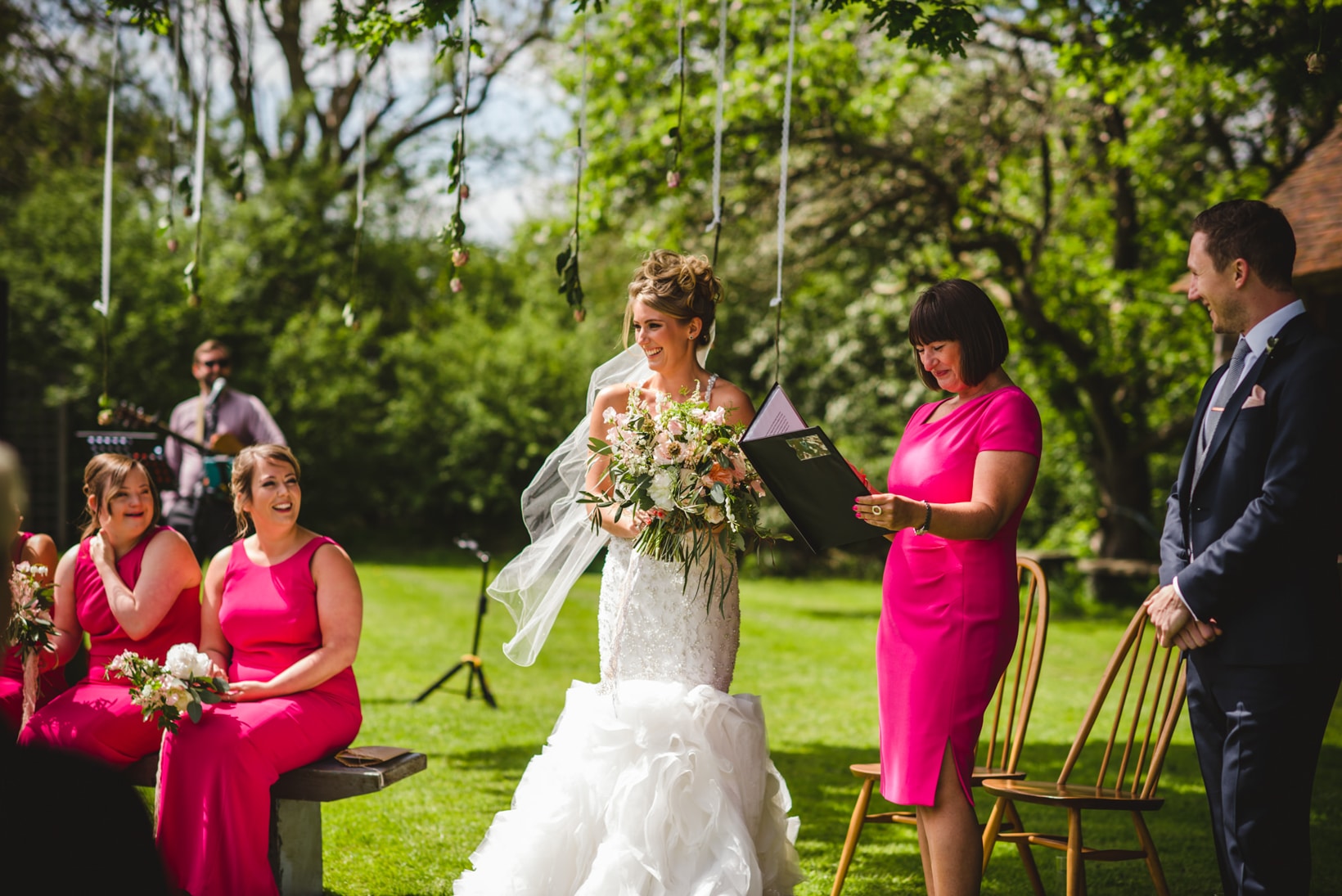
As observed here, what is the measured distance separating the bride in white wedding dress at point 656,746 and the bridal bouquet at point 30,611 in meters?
1.79

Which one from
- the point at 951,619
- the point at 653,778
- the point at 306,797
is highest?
the point at 951,619

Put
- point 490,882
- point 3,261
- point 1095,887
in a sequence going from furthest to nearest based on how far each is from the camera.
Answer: point 3,261, point 1095,887, point 490,882

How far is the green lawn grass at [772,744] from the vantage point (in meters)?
5.05

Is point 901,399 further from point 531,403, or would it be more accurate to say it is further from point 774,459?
point 774,459

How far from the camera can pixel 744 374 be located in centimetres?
2317

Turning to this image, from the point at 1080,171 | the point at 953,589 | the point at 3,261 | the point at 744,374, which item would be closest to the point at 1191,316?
the point at 1080,171

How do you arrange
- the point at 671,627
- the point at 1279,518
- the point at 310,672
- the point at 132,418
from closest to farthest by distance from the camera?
the point at 1279,518 < the point at 671,627 < the point at 310,672 < the point at 132,418

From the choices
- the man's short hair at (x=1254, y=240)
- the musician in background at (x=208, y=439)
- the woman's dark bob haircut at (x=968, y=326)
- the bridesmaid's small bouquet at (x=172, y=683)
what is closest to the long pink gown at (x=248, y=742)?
the bridesmaid's small bouquet at (x=172, y=683)

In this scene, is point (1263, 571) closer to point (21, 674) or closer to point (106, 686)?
point (106, 686)

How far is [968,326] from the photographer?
3.42 m

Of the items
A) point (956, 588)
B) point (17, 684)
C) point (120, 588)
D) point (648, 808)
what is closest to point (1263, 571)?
point (956, 588)

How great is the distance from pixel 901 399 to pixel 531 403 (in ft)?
23.0

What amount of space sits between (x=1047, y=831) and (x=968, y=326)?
146 inches

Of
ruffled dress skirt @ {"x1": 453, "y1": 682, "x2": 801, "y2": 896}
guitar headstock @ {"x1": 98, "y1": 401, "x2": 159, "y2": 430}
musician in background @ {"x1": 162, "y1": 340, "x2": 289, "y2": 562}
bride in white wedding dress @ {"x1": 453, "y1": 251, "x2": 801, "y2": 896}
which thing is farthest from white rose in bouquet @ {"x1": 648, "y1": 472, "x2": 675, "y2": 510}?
musician in background @ {"x1": 162, "y1": 340, "x2": 289, "y2": 562}
